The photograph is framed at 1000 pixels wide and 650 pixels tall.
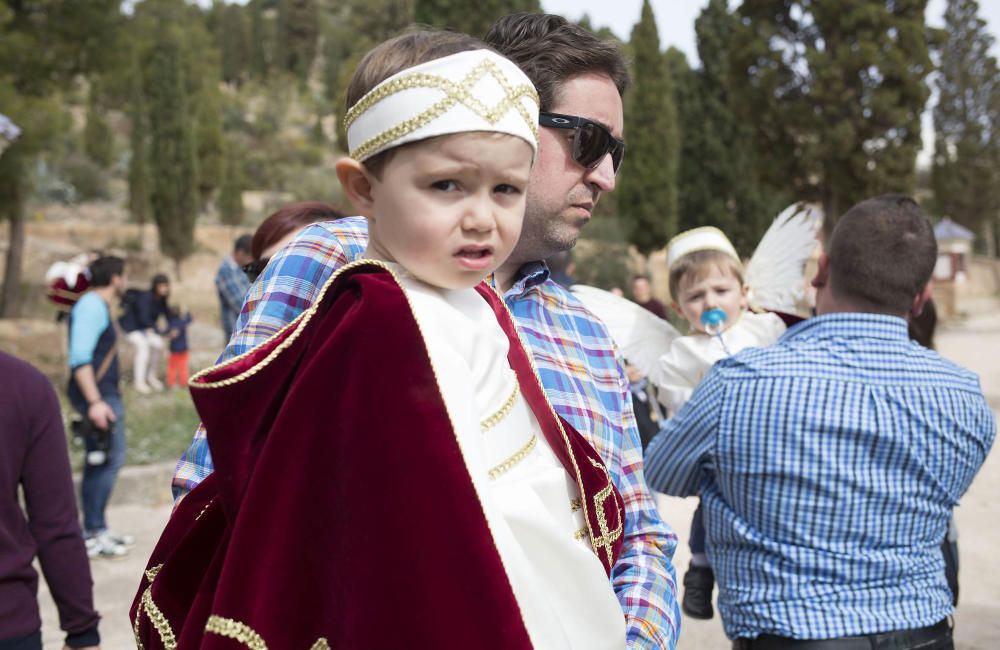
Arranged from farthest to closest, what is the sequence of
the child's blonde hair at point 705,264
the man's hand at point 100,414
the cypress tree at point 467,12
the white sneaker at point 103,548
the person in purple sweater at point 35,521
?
1. the cypress tree at point 467,12
2. the white sneaker at point 103,548
3. the man's hand at point 100,414
4. the child's blonde hair at point 705,264
5. the person in purple sweater at point 35,521

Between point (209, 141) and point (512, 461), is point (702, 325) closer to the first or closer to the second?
point (512, 461)

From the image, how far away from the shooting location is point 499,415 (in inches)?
52.8

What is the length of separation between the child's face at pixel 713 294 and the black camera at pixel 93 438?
463cm

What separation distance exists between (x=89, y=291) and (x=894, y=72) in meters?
21.1

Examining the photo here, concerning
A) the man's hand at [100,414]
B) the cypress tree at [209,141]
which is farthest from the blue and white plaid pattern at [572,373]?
the cypress tree at [209,141]

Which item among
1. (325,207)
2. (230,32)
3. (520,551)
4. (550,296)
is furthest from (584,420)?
(230,32)

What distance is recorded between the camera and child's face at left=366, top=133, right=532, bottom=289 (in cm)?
129

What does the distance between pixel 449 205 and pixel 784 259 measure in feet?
11.5

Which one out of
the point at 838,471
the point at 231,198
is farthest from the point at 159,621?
the point at 231,198

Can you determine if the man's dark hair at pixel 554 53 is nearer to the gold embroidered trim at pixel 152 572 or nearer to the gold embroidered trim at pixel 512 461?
the gold embroidered trim at pixel 512 461

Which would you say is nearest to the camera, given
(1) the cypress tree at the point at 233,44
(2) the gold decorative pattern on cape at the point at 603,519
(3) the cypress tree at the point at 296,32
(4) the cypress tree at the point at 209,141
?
(2) the gold decorative pattern on cape at the point at 603,519

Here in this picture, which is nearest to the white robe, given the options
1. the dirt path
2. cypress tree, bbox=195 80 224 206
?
the dirt path

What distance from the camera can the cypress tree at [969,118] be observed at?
4447 cm

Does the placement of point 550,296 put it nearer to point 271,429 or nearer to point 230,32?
point 271,429
